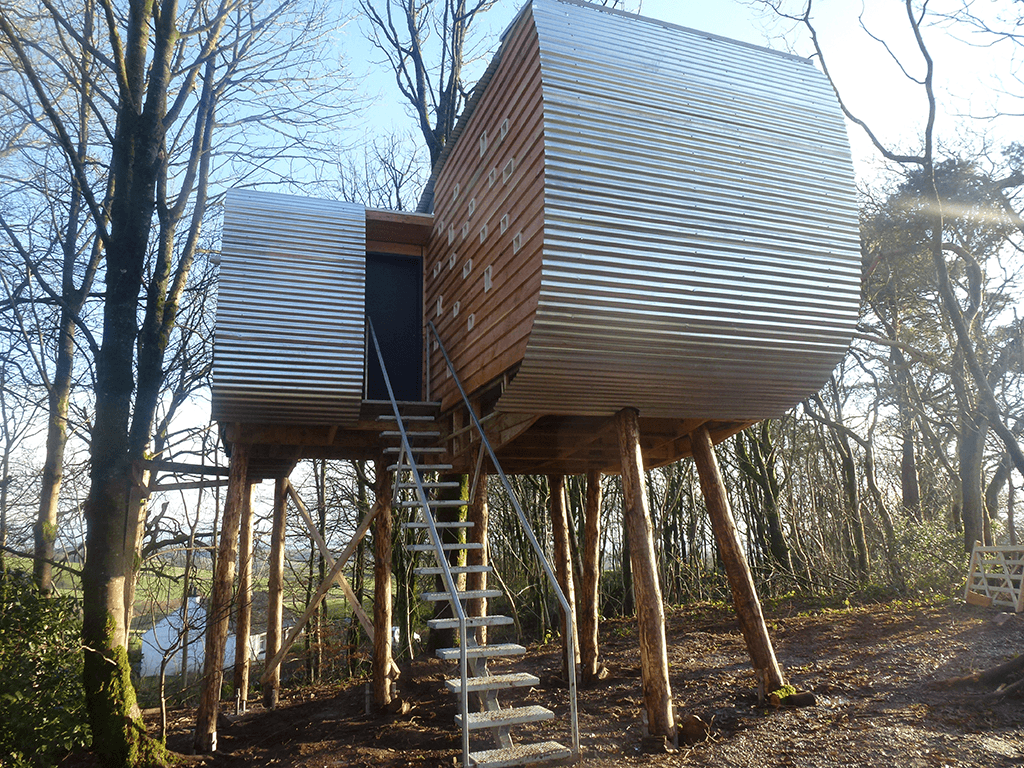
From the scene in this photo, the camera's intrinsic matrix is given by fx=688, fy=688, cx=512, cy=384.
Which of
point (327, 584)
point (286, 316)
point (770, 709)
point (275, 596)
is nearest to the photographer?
point (770, 709)

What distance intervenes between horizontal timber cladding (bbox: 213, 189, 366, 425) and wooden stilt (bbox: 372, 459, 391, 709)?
1670 mm

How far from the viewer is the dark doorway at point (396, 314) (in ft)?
34.3

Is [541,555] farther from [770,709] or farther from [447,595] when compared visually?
[770,709]

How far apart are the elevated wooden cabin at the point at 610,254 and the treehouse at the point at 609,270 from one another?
0.07ft

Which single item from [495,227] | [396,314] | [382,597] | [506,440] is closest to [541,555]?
[506,440]

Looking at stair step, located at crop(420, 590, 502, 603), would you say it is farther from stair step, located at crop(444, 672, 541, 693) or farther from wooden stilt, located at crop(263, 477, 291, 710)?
wooden stilt, located at crop(263, 477, 291, 710)

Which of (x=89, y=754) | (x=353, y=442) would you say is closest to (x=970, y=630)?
(x=353, y=442)

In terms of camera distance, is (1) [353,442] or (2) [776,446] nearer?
(1) [353,442]

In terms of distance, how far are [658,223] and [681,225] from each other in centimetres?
23

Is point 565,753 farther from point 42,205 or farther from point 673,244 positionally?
point 42,205

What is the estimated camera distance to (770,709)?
660cm

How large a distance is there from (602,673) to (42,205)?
13.4m

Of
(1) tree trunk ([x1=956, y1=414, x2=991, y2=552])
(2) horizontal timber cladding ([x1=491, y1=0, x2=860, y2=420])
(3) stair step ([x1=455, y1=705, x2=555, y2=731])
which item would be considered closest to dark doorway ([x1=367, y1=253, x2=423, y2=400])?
(2) horizontal timber cladding ([x1=491, y1=0, x2=860, y2=420])

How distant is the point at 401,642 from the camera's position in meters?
14.8
